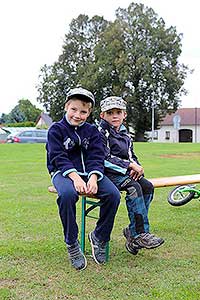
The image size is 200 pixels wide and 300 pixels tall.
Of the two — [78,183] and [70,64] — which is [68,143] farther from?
[70,64]

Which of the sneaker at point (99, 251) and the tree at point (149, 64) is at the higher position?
the tree at point (149, 64)

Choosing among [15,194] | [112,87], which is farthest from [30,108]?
[15,194]

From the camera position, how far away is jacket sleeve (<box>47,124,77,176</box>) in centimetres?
375

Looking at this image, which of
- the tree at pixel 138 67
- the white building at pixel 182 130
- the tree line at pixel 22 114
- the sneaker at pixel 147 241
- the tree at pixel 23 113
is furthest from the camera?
the tree at pixel 23 113

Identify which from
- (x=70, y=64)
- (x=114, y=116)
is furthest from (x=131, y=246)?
(x=70, y=64)

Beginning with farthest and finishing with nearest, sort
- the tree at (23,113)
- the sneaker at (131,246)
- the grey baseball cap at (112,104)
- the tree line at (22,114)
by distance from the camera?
the tree at (23,113), the tree line at (22,114), the grey baseball cap at (112,104), the sneaker at (131,246)

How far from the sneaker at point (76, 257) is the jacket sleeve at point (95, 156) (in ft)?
1.96

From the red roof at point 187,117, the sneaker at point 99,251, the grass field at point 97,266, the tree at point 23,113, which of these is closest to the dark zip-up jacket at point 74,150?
the sneaker at point 99,251

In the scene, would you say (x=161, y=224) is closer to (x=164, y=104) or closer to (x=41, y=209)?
(x=41, y=209)

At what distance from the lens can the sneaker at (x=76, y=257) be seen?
375 cm

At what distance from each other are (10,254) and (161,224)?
197 centimetres

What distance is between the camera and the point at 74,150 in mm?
3926

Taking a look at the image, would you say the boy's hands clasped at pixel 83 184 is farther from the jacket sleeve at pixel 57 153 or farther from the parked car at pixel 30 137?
the parked car at pixel 30 137

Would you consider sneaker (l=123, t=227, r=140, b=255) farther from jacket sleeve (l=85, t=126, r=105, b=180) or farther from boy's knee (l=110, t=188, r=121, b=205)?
jacket sleeve (l=85, t=126, r=105, b=180)
